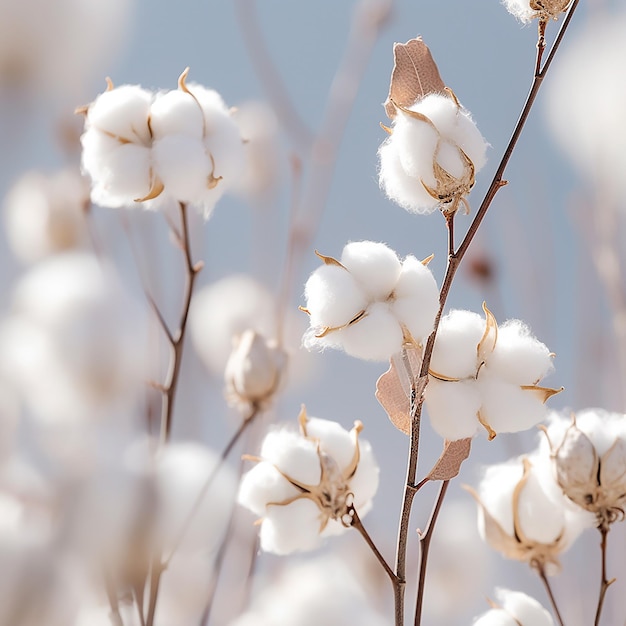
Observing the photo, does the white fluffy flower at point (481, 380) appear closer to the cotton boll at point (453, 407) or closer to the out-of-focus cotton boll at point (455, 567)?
the cotton boll at point (453, 407)

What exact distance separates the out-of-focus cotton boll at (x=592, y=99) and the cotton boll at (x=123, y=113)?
432 millimetres

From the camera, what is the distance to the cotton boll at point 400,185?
0.36 m

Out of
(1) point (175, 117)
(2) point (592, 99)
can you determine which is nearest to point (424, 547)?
(1) point (175, 117)

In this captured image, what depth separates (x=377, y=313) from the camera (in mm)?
338

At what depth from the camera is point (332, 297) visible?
33 cm

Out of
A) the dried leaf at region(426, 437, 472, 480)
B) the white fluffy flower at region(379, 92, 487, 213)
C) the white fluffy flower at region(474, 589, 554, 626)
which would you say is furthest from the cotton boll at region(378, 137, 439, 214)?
the white fluffy flower at region(474, 589, 554, 626)

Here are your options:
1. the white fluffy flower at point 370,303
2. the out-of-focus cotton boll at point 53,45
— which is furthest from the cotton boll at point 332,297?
the out-of-focus cotton boll at point 53,45

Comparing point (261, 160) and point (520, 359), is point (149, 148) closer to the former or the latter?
point (520, 359)

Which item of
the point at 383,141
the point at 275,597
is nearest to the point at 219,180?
the point at 383,141

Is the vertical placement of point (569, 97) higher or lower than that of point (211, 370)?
higher

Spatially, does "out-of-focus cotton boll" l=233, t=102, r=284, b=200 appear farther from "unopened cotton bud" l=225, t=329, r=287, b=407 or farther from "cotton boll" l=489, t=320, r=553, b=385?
"cotton boll" l=489, t=320, r=553, b=385

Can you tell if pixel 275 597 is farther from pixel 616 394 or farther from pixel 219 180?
pixel 616 394

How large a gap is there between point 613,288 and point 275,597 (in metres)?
0.39

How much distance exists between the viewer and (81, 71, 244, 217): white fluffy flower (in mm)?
464
